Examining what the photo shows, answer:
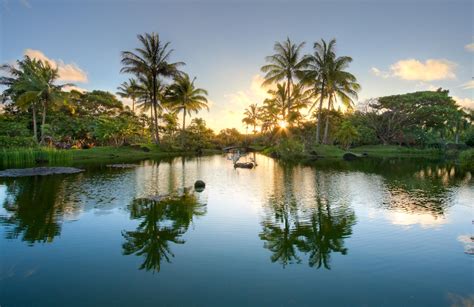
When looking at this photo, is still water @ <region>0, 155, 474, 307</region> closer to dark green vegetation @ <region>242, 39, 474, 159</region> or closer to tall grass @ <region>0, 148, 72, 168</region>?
tall grass @ <region>0, 148, 72, 168</region>

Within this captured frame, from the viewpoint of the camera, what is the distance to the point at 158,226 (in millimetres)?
11164

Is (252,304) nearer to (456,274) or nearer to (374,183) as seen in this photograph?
(456,274)

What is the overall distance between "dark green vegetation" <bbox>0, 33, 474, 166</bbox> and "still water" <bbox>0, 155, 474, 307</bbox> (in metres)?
24.0

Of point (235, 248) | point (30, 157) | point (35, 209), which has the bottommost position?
point (235, 248)

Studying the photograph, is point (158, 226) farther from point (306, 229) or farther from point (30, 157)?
point (30, 157)

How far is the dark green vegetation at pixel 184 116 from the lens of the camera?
4078 cm

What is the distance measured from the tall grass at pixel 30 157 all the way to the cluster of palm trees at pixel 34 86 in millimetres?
6954

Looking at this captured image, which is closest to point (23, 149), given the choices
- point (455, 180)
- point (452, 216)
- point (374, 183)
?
point (374, 183)

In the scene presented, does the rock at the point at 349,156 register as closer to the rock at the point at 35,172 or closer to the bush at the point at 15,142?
the rock at the point at 35,172

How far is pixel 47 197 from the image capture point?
15555mm

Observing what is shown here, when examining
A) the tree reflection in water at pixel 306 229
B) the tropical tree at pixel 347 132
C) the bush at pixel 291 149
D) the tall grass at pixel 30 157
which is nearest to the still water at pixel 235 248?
the tree reflection in water at pixel 306 229

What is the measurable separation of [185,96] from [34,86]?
2274 cm

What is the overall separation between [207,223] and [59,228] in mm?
5290

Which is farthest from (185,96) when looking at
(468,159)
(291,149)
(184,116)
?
(468,159)
